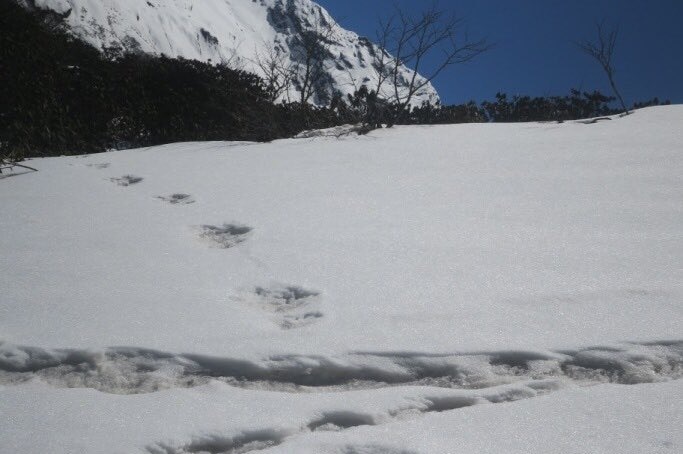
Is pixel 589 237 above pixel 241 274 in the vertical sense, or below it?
above

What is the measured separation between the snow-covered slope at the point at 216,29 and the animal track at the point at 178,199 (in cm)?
483

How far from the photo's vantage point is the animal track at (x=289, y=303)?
1.06 metres

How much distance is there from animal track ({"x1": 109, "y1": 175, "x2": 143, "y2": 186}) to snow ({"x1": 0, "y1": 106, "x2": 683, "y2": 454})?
38 centimetres

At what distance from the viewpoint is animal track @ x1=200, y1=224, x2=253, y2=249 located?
65.6 inches

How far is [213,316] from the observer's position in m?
1.04

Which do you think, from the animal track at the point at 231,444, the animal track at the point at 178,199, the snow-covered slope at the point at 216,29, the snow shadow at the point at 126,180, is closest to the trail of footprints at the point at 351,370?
the animal track at the point at 231,444

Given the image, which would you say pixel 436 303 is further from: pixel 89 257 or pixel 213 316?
pixel 89 257

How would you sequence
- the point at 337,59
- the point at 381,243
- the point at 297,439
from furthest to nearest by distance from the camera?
the point at 337,59 < the point at 381,243 < the point at 297,439

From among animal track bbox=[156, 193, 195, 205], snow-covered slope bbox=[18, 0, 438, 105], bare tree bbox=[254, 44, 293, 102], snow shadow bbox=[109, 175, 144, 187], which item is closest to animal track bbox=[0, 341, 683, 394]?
animal track bbox=[156, 193, 195, 205]

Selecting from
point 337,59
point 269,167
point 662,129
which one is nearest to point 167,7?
point 337,59

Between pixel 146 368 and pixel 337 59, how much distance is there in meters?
25.8

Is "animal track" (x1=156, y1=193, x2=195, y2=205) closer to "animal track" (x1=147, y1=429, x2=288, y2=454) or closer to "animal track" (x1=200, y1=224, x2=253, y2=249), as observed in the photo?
"animal track" (x1=200, y1=224, x2=253, y2=249)

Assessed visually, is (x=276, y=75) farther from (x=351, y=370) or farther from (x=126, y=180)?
(x=351, y=370)

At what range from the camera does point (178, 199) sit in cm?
229
